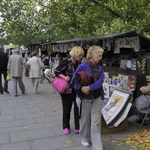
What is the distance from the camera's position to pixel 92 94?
10.9ft

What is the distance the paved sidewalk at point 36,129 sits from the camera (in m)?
3.82

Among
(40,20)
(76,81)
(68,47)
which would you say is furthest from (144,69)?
(40,20)

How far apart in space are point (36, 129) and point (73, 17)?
24.9 ft

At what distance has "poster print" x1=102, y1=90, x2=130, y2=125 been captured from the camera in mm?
4406

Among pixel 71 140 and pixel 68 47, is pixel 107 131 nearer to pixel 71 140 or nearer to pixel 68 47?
pixel 71 140

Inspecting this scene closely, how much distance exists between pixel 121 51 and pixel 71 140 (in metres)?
3.99

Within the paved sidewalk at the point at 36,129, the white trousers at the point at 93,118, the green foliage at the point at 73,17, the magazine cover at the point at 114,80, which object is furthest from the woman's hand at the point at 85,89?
the green foliage at the point at 73,17

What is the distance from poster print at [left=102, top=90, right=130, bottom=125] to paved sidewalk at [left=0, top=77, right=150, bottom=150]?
341 millimetres

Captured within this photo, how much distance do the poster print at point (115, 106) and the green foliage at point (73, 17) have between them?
3.29 m

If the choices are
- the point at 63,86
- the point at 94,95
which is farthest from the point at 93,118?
the point at 63,86

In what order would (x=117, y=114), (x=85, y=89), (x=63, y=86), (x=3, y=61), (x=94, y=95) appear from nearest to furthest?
(x=85, y=89)
(x=94, y=95)
(x=63, y=86)
(x=117, y=114)
(x=3, y=61)

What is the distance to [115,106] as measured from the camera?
183 inches

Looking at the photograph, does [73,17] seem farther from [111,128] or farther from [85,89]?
[85,89]

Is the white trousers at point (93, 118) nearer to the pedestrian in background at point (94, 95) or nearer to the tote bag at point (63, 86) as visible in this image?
the pedestrian in background at point (94, 95)
